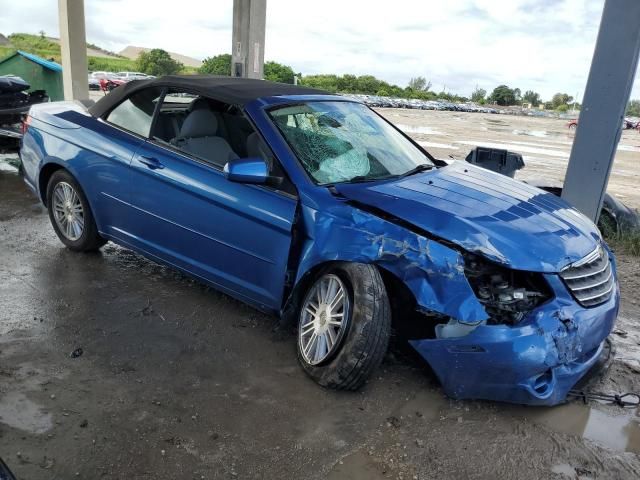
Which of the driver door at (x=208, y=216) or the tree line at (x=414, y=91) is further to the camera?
the tree line at (x=414, y=91)

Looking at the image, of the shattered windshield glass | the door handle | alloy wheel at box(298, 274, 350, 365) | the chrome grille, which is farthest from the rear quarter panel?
the chrome grille

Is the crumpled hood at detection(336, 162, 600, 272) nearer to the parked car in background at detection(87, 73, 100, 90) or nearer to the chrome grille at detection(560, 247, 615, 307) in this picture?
the chrome grille at detection(560, 247, 615, 307)

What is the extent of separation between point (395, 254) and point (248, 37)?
9352 mm

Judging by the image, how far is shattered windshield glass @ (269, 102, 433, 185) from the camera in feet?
11.3

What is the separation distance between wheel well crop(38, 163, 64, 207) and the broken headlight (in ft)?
11.9

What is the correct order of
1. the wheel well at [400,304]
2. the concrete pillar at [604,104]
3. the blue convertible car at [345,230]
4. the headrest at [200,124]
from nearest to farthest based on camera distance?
the blue convertible car at [345,230]
the wheel well at [400,304]
the headrest at [200,124]
the concrete pillar at [604,104]

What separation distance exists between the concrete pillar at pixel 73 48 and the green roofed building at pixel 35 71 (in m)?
0.25

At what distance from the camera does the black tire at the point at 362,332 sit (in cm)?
285

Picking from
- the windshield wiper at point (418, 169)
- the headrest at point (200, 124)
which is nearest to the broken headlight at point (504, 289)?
the windshield wiper at point (418, 169)

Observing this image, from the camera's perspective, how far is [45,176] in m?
4.81

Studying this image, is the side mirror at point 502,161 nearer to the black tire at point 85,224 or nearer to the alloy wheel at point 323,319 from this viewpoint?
the alloy wheel at point 323,319

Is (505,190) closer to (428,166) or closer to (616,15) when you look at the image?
(428,166)

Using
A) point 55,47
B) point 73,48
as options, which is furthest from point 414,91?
point 73,48

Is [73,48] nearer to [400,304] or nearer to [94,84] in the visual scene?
[400,304]
